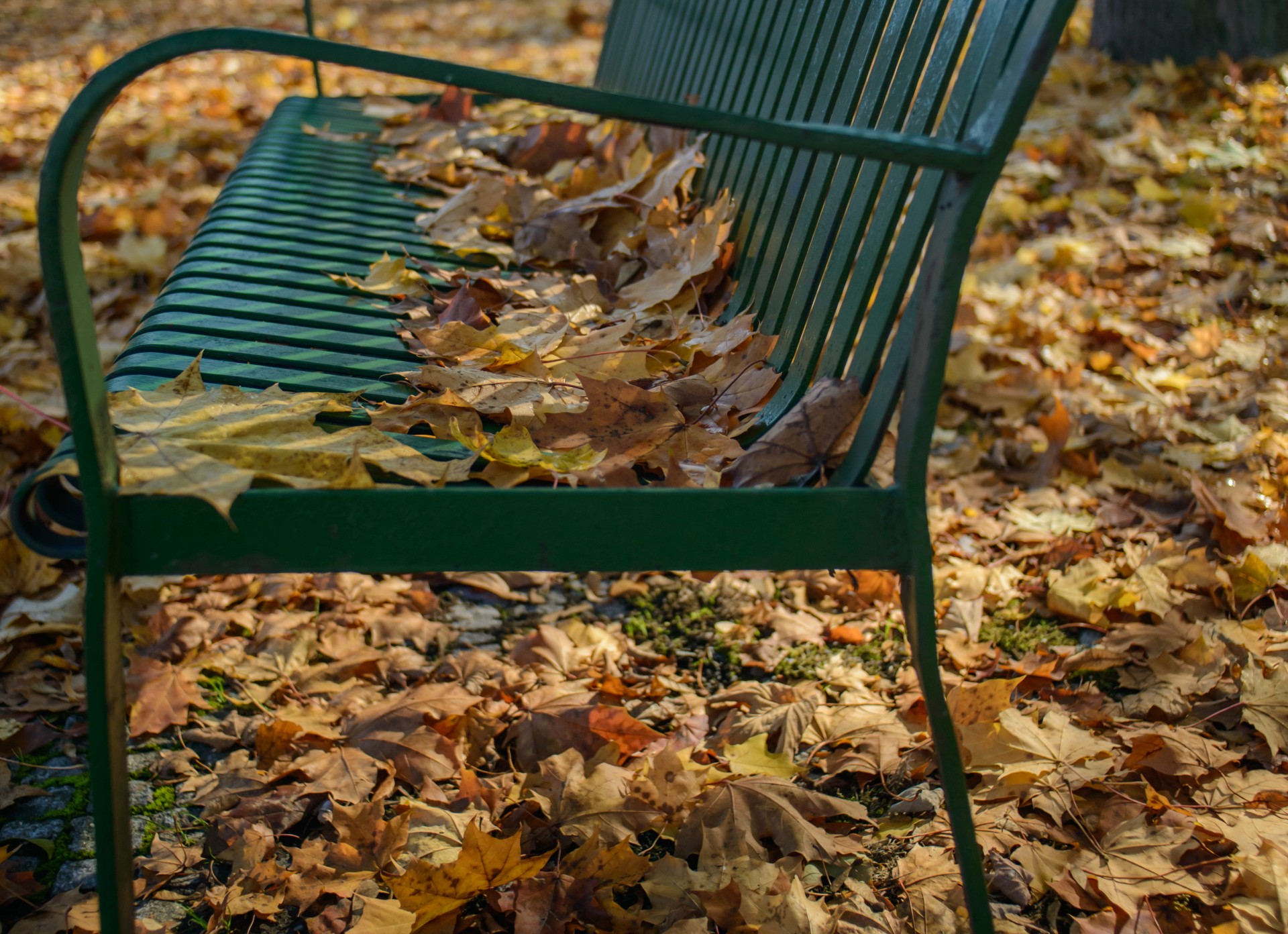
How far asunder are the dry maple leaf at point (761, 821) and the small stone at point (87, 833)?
0.74 m

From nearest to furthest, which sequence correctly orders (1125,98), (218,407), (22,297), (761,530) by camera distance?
(761,530) → (218,407) → (22,297) → (1125,98)

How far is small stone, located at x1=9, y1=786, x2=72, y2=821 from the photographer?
1409 millimetres

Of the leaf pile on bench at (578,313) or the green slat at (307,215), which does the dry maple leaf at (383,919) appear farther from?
the green slat at (307,215)

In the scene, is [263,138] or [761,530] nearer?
[761,530]

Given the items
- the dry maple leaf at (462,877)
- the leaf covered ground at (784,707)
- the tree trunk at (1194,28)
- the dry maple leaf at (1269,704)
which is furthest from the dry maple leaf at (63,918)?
the tree trunk at (1194,28)

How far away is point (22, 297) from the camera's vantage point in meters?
2.90

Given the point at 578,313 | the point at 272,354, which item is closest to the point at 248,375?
the point at 272,354

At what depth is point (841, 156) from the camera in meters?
1.29

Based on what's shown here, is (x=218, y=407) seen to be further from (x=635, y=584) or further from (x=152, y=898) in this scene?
(x=635, y=584)

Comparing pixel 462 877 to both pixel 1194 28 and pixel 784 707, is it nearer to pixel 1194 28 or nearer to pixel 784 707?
pixel 784 707

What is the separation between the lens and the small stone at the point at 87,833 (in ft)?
4.44

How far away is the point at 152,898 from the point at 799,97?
147 cm

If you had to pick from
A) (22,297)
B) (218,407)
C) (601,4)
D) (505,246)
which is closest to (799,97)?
(505,246)

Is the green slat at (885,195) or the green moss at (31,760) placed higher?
the green slat at (885,195)
